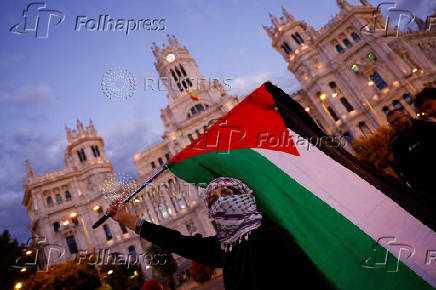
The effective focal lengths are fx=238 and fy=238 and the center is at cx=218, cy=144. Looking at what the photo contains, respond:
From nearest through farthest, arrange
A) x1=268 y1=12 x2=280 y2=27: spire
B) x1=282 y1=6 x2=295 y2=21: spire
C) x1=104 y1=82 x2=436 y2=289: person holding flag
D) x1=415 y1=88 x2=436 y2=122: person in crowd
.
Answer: x1=104 y1=82 x2=436 y2=289: person holding flag
x1=415 y1=88 x2=436 y2=122: person in crowd
x1=282 y1=6 x2=295 y2=21: spire
x1=268 y1=12 x2=280 y2=27: spire

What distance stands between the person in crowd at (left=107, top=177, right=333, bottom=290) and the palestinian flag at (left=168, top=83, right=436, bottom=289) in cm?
24

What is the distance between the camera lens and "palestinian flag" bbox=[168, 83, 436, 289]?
7.52 feet

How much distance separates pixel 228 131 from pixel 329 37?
1543 inches

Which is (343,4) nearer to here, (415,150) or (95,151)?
(415,150)

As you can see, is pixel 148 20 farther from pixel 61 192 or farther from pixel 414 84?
pixel 61 192

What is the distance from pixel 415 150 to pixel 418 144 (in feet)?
0.36

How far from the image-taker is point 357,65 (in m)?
28.6

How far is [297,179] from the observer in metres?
2.79

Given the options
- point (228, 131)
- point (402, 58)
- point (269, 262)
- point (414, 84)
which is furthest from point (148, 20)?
point (402, 58)

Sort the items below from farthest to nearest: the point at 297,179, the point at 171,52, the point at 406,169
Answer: the point at 171,52
the point at 406,169
the point at 297,179

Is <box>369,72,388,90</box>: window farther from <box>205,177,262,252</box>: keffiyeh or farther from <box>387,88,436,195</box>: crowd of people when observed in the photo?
<box>205,177,262,252</box>: keffiyeh

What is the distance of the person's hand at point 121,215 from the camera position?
3002mm

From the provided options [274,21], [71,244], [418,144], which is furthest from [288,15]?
[71,244]

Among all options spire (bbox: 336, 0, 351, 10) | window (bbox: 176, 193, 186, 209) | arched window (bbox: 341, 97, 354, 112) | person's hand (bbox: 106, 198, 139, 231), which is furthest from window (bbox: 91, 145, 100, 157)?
spire (bbox: 336, 0, 351, 10)
